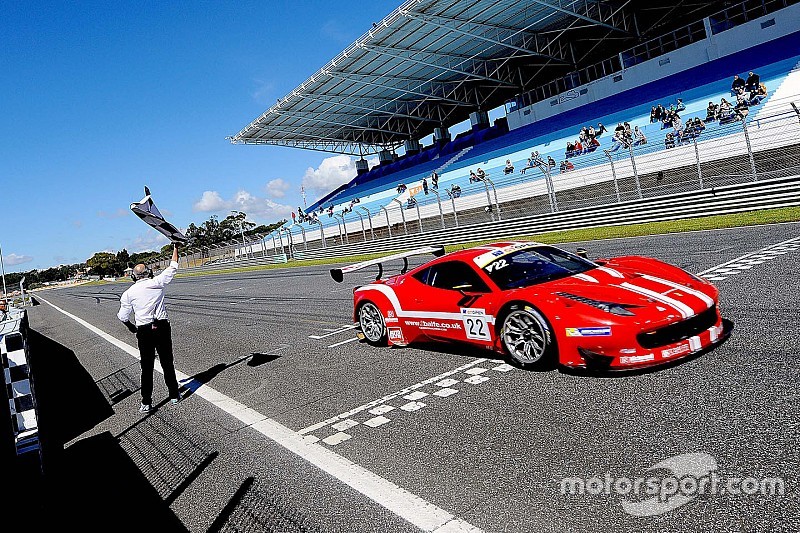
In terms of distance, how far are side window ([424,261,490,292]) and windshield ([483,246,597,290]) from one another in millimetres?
156

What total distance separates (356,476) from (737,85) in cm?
2731

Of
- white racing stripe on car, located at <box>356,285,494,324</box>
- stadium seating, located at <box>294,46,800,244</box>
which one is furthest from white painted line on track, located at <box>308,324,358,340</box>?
stadium seating, located at <box>294,46,800,244</box>

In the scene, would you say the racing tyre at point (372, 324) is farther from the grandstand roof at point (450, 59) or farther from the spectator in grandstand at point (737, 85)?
the grandstand roof at point (450, 59)

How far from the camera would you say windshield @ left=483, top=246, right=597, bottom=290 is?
5883 millimetres

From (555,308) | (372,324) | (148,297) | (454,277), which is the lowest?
(372,324)

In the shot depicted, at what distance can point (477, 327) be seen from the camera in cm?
595

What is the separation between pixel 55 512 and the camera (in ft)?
13.3

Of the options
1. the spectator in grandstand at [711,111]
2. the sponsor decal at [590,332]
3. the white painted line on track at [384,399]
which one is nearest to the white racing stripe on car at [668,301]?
the sponsor decal at [590,332]

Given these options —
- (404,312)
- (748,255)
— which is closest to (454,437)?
(404,312)

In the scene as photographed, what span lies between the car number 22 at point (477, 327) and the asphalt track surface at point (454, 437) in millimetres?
304

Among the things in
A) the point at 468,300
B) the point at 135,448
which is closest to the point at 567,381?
the point at 468,300

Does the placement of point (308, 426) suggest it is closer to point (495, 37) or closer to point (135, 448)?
point (135, 448)

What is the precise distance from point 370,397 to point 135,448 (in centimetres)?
217

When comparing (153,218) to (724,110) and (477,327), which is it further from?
(724,110)
